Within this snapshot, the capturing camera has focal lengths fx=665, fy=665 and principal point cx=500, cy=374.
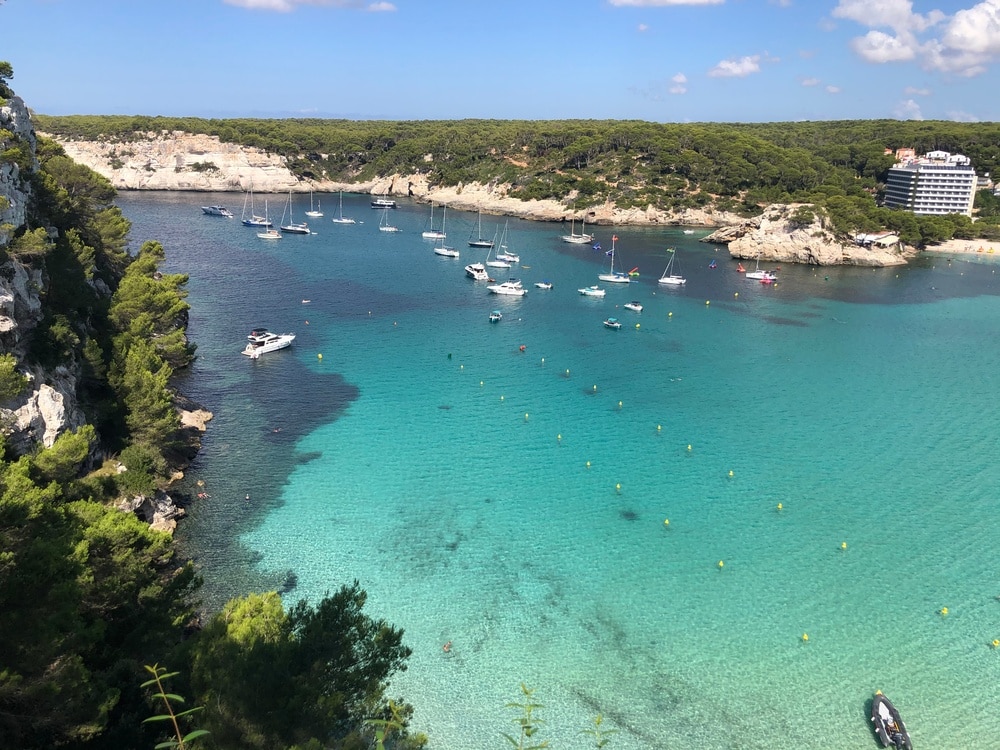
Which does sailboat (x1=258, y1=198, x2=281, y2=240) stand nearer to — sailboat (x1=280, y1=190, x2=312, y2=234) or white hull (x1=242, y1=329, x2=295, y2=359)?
sailboat (x1=280, y1=190, x2=312, y2=234)

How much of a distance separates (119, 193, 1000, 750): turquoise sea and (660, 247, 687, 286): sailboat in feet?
50.0

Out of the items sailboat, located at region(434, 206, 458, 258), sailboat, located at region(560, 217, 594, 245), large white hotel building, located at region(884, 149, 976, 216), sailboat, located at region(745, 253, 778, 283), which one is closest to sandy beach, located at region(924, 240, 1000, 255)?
large white hotel building, located at region(884, 149, 976, 216)

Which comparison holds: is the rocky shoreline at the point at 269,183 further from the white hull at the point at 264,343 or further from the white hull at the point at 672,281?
the white hull at the point at 264,343

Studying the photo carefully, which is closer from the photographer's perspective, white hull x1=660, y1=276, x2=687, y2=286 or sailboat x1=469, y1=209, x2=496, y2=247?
white hull x1=660, y1=276, x2=687, y2=286

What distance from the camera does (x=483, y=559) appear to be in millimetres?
24250

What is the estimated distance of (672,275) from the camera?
74.9m

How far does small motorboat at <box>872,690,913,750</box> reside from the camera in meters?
17.1

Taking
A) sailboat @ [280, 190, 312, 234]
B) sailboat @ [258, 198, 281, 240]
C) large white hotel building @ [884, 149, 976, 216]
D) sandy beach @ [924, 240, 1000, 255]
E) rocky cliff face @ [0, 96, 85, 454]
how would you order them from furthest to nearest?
large white hotel building @ [884, 149, 976, 216], sandy beach @ [924, 240, 1000, 255], sailboat @ [280, 190, 312, 234], sailboat @ [258, 198, 281, 240], rocky cliff face @ [0, 96, 85, 454]

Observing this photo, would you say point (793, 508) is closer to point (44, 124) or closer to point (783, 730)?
point (783, 730)

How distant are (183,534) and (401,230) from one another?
261 feet

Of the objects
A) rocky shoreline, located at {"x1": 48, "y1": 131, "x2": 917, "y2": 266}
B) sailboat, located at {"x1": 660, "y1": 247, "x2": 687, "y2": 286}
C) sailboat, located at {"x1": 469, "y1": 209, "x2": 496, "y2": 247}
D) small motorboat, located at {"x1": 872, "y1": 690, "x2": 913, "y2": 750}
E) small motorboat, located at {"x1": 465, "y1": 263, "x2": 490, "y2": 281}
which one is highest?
rocky shoreline, located at {"x1": 48, "y1": 131, "x2": 917, "y2": 266}

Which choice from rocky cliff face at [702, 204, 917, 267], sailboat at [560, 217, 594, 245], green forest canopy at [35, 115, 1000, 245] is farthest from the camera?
green forest canopy at [35, 115, 1000, 245]

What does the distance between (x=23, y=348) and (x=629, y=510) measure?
23142 mm

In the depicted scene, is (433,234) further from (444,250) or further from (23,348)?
(23,348)
